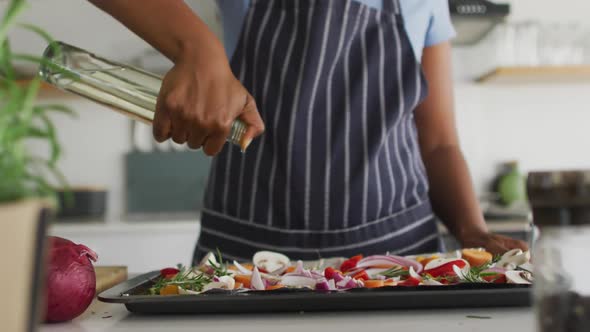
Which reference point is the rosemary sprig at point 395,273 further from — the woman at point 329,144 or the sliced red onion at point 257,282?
the woman at point 329,144

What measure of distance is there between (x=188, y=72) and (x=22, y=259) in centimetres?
40

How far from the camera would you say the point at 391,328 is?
0.52 metres

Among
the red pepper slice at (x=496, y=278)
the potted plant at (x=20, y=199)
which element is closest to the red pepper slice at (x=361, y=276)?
the red pepper slice at (x=496, y=278)

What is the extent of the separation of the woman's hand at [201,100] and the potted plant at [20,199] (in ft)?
1.14

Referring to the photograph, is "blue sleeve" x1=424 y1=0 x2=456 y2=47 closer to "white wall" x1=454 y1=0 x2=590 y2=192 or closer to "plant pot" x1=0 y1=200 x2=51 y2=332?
"plant pot" x1=0 y1=200 x2=51 y2=332

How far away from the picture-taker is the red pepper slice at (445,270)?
0.66m

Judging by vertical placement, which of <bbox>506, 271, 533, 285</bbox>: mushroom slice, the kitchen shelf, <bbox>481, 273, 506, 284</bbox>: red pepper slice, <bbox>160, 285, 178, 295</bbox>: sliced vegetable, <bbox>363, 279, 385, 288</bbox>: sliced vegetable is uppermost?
the kitchen shelf

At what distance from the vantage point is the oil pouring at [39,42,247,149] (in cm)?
66

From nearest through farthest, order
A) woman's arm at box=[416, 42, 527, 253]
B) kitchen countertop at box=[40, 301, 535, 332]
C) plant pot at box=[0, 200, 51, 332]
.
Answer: plant pot at box=[0, 200, 51, 332] → kitchen countertop at box=[40, 301, 535, 332] → woman's arm at box=[416, 42, 527, 253]

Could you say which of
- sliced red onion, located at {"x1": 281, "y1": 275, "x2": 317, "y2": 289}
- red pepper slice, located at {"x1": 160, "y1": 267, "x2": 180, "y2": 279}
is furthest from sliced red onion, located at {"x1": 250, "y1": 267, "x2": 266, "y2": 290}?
red pepper slice, located at {"x1": 160, "y1": 267, "x2": 180, "y2": 279}

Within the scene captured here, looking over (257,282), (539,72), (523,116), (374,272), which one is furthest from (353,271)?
(523,116)

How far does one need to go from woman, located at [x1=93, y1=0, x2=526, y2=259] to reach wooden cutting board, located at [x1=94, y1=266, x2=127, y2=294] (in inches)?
7.7

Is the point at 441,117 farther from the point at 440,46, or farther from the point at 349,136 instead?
the point at 349,136

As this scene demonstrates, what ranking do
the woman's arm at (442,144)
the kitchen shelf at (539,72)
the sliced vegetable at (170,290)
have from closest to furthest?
the sliced vegetable at (170,290) → the woman's arm at (442,144) → the kitchen shelf at (539,72)
